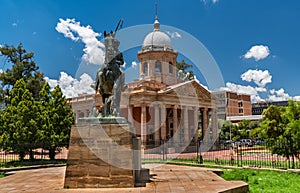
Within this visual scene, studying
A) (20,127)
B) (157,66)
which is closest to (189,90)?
(157,66)

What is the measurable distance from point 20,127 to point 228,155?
713 inches

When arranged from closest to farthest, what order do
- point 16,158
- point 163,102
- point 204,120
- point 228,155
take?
point 16,158, point 228,155, point 163,102, point 204,120

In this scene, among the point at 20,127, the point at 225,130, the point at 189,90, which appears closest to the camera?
the point at 20,127

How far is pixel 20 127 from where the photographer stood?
63.7 feet

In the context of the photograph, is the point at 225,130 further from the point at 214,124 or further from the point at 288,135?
the point at 288,135

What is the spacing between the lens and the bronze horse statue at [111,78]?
8.81m

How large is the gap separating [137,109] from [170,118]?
18.7ft

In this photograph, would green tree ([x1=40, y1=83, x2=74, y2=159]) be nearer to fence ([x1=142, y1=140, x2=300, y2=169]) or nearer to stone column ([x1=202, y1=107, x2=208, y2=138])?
fence ([x1=142, y1=140, x2=300, y2=169])

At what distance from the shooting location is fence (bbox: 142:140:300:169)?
17328 millimetres

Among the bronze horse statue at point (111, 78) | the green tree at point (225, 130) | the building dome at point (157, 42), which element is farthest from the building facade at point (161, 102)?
the bronze horse statue at point (111, 78)

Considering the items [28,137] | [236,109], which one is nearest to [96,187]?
[28,137]

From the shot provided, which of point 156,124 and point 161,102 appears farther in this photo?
point 161,102

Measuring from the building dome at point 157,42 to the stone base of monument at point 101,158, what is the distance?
38687 mm

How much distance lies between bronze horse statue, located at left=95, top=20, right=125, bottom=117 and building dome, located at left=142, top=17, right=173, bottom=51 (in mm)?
37399
